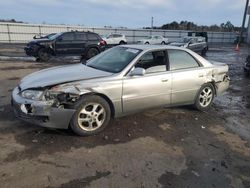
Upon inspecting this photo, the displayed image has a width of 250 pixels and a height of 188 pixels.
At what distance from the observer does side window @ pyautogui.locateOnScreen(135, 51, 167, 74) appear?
521 cm

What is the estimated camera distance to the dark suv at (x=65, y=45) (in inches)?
591

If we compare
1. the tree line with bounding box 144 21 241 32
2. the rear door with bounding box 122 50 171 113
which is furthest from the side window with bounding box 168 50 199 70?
the tree line with bounding box 144 21 241 32

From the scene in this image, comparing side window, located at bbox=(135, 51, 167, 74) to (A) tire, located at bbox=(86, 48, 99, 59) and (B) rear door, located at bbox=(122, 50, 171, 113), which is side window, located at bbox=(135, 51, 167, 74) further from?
(A) tire, located at bbox=(86, 48, 99, 59)

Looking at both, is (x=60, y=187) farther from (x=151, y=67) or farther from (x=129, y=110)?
(x=151, y=67)

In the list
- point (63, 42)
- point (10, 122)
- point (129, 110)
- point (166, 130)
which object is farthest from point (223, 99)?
point (63, 42)

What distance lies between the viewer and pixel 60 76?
4676 mm

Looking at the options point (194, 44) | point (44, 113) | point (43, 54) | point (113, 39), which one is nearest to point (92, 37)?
point (43, 54)

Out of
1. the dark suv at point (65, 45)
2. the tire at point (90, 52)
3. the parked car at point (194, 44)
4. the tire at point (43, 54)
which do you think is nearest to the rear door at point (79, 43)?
the dark suv at point (65, 45)

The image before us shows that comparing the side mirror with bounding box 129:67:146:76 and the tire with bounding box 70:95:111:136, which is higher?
the side mirror with bounding box 129:67:146:76

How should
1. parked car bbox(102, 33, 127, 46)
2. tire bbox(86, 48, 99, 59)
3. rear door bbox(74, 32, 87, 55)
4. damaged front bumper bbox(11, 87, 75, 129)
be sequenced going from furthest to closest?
parked car bbox(102, 33, 127, 46) → tire bbox(86, 48, 99, 59) → rear door bbox(74, 32, 87, 55) → damaged front bumper bbox(11, 87, 75, 129)

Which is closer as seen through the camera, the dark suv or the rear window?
the dark suv

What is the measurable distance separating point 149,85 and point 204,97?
5.88 feet

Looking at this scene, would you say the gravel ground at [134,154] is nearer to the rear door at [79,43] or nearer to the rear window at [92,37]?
the rear door at [79,43]

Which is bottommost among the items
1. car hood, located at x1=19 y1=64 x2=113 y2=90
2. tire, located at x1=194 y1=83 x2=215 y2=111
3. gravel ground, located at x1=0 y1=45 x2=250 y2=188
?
gravel ground, located at x1=0 y1=45 x2=250 y2=188
